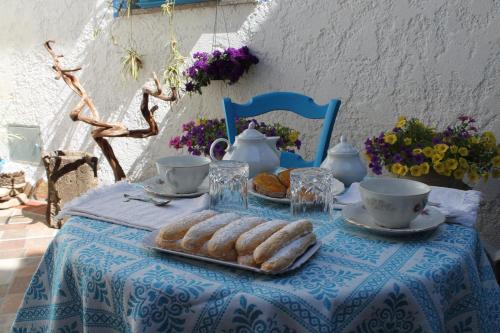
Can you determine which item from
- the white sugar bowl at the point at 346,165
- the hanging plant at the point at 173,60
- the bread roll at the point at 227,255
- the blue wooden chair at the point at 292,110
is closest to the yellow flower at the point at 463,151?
the blue wooden chair at the point at 292,110

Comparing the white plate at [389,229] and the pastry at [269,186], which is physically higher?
→ the pastry at [269,186]

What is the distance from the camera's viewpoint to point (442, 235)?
36.1 inches

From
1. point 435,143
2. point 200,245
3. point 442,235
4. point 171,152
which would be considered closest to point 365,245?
point 442,235

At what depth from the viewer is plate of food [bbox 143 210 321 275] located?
0.74 meters

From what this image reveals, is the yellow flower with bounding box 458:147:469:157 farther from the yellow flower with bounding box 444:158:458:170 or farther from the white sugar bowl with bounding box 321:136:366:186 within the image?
the white sugar bowl with bounding box 321:136:366:186

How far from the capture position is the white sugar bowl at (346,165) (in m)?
1.21

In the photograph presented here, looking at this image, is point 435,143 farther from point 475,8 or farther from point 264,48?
point 264,48

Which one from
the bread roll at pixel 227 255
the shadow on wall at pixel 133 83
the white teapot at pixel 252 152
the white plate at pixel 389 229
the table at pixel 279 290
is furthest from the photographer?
the shadow on wall at pixel 133 83

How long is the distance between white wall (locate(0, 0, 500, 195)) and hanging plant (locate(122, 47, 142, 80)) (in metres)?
0.05

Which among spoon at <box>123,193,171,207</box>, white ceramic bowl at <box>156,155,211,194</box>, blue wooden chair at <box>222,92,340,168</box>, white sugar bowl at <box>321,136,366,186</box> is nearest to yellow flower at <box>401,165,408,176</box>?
blue wooden chair at <box>222,92,340,168</box>

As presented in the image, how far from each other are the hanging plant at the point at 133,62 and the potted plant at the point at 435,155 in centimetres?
203

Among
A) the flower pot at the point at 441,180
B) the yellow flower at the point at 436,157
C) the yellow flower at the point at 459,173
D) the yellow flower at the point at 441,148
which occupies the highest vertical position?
the yellow flower at the point at 441,148

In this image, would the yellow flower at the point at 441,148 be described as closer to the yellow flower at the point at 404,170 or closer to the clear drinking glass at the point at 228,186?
the yellow flower at the point at 404,170

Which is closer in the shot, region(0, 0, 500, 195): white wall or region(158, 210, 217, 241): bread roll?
region(158, 210, 217, 241): bread roll
